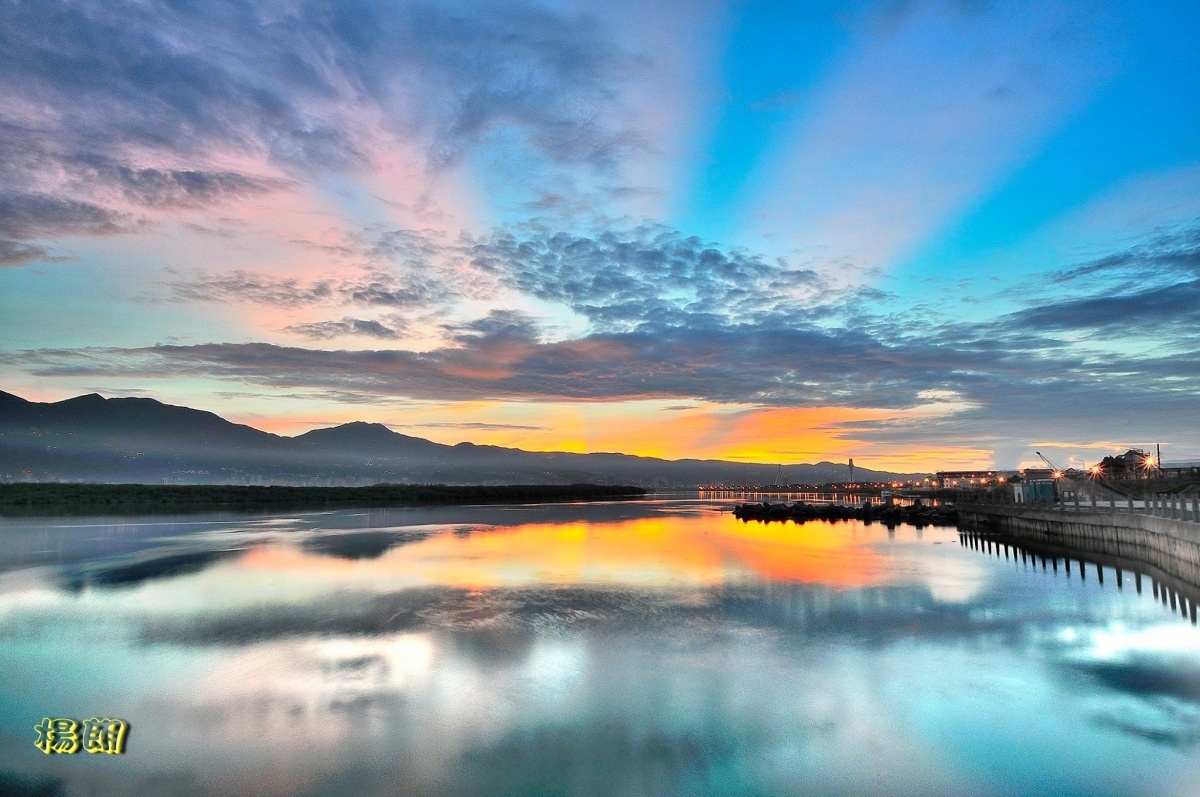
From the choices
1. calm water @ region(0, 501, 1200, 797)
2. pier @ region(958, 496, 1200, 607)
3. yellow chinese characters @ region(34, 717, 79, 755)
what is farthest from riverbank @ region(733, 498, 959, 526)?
yellow chinese characters @ region(34, 717, 79, 755)

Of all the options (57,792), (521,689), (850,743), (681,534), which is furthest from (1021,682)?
(681,534)

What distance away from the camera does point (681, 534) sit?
47.0 metres

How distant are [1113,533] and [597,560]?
23831mm

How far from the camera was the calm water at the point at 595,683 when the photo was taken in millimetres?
8211

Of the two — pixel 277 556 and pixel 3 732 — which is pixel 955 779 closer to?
pixel 3 732

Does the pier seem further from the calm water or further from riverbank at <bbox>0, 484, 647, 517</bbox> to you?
riverbank at <bbox>0, 484, 647, 517</bbox>

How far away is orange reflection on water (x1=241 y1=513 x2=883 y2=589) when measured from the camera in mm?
24641

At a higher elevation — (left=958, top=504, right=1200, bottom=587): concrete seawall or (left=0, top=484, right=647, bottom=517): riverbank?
(left=958, top=504, right=1200, bottom=587): concrete seawall

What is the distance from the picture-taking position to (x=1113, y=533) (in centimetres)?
3114

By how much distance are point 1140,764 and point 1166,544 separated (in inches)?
815

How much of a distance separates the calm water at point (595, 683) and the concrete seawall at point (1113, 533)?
1.86m

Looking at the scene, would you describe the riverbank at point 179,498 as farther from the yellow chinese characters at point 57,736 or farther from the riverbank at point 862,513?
the yellow chinese characters at point 57,736

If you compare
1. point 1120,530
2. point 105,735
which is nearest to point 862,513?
point 1120,530

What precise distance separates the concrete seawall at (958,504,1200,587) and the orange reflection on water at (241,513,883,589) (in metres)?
9.37
